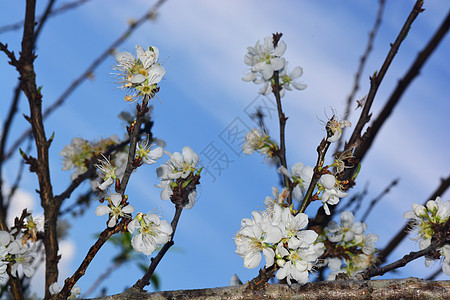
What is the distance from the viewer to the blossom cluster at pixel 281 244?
1420 mm

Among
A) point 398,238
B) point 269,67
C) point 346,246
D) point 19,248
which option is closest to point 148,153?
point 19,248

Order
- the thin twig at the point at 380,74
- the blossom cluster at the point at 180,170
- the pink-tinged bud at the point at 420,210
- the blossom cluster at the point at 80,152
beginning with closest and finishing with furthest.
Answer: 1. the blossom cluster at the point at 180,170
2. the pink-tinged bud at the point at 420,210
3. the thin twig at the point at 380,74
4. the blossom cluster at the point at 80,152

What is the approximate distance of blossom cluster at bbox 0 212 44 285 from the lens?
5.84ft

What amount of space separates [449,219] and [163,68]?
3.71 feet

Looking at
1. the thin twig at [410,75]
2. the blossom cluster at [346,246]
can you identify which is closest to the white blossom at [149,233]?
the blossom cluster at [346,246]

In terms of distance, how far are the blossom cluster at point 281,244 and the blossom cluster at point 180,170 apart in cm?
34

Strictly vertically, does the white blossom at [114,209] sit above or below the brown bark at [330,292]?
above

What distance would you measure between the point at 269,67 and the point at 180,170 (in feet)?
2.53

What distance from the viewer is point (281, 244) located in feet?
4.68

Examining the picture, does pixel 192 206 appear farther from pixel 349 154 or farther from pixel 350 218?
pixel 350 218

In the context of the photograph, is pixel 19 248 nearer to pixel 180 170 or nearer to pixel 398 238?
pixel 180 170

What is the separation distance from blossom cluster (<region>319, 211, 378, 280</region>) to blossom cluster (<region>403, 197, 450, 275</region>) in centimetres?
25

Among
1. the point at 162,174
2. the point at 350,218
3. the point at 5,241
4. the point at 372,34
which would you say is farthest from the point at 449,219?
the point at 5,241

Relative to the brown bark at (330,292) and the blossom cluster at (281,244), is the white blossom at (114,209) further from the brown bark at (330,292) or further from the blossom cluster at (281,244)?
the blossom cluster at (281,244)
